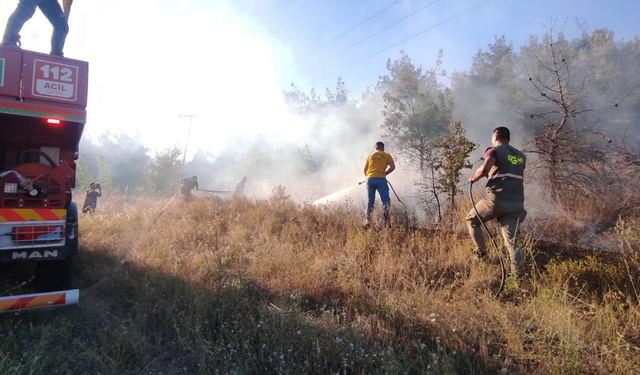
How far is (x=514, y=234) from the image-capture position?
11.9 feet

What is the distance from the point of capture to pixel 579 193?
6754mm

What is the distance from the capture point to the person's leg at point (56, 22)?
4020 mm

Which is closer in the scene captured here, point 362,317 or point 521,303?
point 362,317

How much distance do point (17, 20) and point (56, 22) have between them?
1.63 ft

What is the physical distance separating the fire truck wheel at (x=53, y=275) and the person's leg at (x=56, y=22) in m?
2.46

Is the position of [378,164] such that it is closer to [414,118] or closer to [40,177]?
[40,177]

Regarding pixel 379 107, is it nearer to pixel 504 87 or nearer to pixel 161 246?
pixel 504 87

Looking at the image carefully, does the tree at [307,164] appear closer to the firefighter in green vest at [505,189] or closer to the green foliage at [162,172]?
the green foliage at [162,172]

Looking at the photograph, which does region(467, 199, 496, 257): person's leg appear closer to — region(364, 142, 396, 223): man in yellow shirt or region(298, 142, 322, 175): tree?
region(364, 142, 396, 223): man in yellow shirt

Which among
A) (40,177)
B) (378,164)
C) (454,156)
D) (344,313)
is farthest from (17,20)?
(454,156)

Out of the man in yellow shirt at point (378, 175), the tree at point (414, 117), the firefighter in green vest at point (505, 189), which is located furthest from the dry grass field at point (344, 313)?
the tree at point (414, 117)

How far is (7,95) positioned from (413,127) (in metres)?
17.8

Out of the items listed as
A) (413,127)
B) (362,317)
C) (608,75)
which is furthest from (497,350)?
(608,75)

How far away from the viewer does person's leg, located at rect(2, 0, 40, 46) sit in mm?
3588
